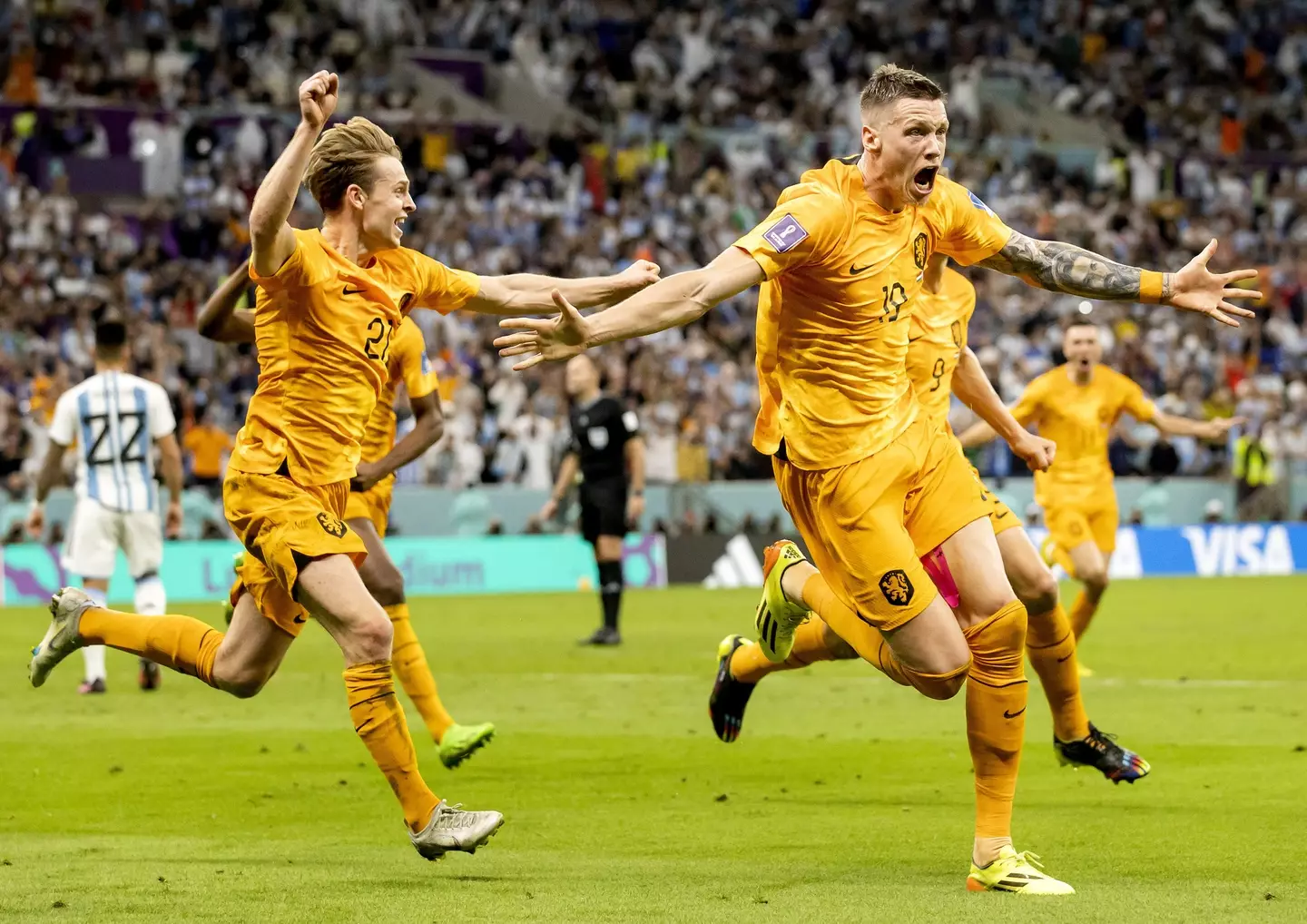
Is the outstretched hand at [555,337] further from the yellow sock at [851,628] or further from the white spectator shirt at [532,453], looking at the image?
the white spectator shirt at [532,453]

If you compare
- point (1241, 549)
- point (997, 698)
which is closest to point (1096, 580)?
point (997, 698)

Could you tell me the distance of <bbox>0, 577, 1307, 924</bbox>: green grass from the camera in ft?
21.7

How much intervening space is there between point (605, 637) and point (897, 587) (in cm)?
1077

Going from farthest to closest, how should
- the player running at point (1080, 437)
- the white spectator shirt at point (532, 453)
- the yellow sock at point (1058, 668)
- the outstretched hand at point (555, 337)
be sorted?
the white spectator shirt at point (532, 453) → the player running at point (1080, 437) → the yellow sock at point (1058, 668) → the outstretched hand at point (555, 337)

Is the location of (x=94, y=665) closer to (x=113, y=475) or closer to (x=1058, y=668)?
(x=113, y=475)

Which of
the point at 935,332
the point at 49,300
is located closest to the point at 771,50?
the point at 49,300

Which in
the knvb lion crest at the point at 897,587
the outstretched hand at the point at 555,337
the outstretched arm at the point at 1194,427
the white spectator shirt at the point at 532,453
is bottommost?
the white spectator shirt at the point at 532,453

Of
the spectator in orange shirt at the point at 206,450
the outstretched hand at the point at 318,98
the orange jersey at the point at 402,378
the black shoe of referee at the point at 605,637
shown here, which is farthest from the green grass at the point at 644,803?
the spectator in orange shirt at the point at 206,450

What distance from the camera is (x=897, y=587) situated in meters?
7.09

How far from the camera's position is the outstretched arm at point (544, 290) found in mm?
7699

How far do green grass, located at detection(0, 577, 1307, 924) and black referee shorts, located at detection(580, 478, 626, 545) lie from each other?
222 centimetres

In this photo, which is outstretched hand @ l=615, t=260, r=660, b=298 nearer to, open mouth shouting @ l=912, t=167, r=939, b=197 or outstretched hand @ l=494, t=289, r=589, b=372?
open mouth shouting @ l=912, t=167, r=939, b=197

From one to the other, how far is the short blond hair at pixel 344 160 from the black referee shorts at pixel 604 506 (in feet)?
35.7

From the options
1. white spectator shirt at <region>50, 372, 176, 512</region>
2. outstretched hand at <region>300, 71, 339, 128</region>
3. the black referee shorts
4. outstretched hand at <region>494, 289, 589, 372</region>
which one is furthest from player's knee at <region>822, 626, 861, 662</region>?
the black referee shorts
